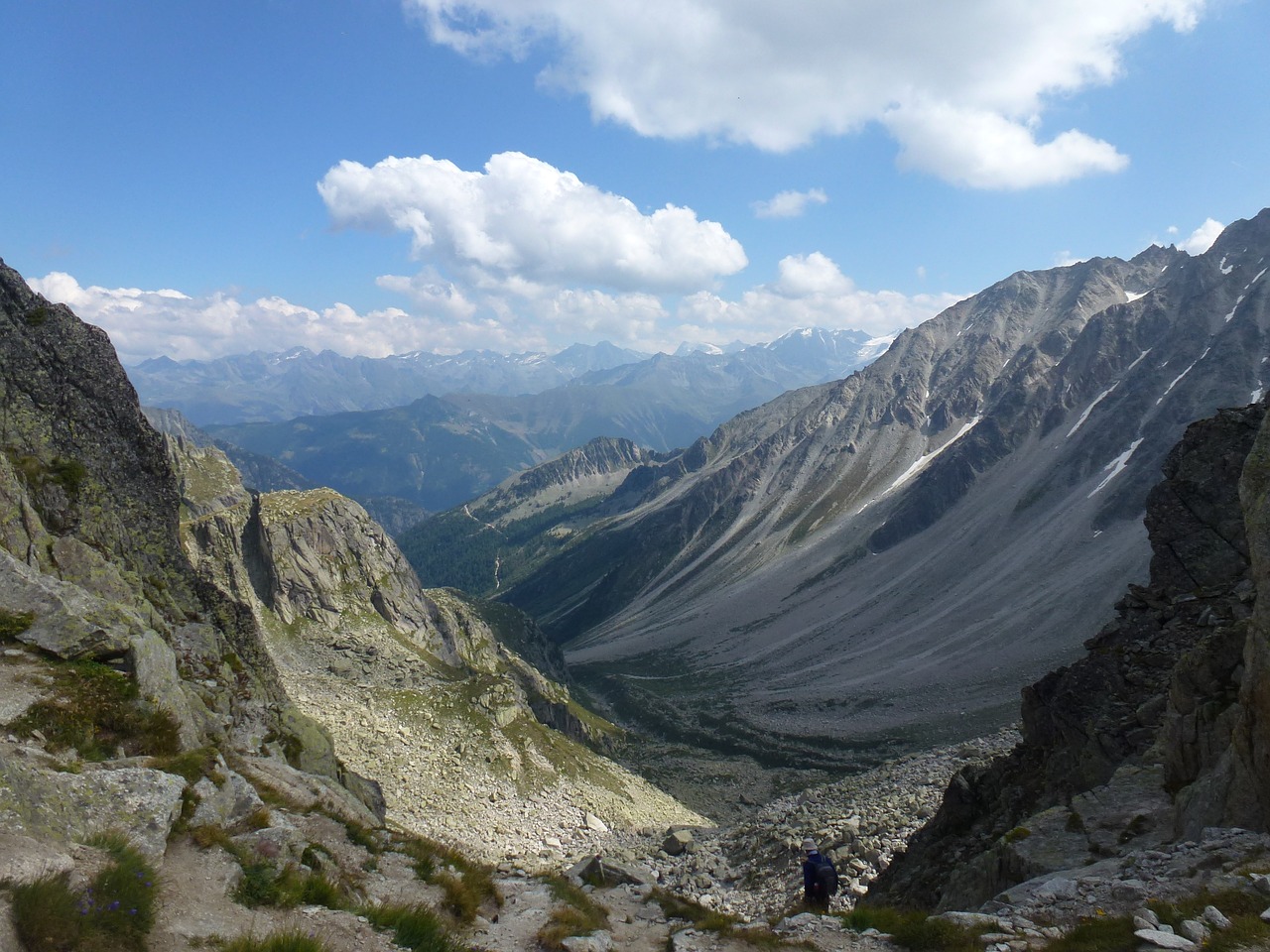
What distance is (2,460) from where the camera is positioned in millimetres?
21531

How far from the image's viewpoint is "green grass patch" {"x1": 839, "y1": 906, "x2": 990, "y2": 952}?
1193 centimetres

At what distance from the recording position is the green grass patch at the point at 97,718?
43.5 ft

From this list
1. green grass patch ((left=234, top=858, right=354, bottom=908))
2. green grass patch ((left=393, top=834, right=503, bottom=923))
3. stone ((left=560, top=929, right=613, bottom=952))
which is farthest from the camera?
green grass patch ((left=393, top=834, right=503, bottom=923))

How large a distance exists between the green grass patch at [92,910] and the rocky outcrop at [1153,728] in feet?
59.3

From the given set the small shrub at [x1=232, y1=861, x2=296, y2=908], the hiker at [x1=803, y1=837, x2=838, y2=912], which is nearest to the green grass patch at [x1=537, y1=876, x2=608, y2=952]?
the small shrub at [x1=232, y1=861, x2=296, y2=908]

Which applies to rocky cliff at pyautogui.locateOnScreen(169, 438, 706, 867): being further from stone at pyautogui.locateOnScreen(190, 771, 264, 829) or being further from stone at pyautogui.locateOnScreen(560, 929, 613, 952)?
stone at pyautogui.locateOnScreen(560, 929, 613, 952)

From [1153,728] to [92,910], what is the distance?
1038 inches

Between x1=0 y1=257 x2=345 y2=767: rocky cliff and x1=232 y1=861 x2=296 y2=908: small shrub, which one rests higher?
x1=0 y1=257 x2=345 y2=767: rocky cliff

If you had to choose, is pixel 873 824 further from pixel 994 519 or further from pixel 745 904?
pixel 994 519

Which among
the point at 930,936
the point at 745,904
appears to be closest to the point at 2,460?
the point at 930,936

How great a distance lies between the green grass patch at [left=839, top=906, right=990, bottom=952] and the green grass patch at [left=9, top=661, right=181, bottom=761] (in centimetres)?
1582

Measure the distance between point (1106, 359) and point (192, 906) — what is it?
22523 centimetres

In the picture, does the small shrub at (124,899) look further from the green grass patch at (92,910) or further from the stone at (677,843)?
the stone at (677,843)

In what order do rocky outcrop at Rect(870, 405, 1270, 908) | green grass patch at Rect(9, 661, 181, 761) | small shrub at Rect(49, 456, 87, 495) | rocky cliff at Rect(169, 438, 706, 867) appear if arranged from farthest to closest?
1. rocky cliff at Rect(169, 438, 706, 867)
2. small shrub at Rect(49, 456, 87, 495)
3. rocky outcrop at Rect(870, 405, 1270, 908)
4. green grass patch at Rect(9, 661, 181, 761)
